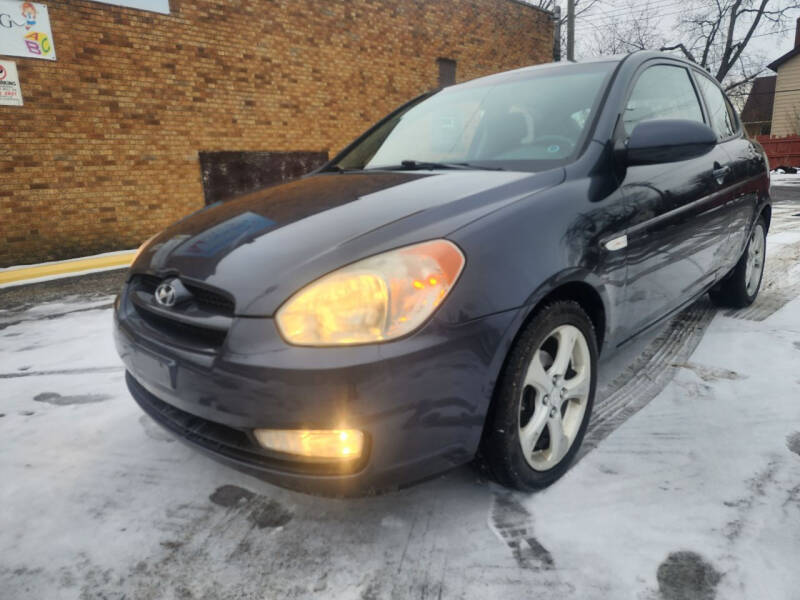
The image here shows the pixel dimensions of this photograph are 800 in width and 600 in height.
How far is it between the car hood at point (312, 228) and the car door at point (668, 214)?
1.64 ft

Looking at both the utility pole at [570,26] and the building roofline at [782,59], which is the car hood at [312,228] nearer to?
the utility pole at [570,26]

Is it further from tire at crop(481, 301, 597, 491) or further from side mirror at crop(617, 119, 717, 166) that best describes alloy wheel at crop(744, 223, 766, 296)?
tire at crop(481, 301, 597, 491)

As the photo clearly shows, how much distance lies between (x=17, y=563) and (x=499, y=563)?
1383 mm

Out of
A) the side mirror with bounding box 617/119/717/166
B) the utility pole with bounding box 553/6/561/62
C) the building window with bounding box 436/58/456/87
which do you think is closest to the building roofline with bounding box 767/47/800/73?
the utility pole with bounding box 553/6/561/62

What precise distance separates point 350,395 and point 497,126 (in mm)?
1580

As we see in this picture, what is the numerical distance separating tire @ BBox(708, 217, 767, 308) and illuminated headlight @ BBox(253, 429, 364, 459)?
3.05 meters

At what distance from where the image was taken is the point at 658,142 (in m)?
2.03

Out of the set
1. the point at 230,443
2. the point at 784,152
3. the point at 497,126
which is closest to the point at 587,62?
the point at 497,126

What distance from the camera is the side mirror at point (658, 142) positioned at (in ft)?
6.66

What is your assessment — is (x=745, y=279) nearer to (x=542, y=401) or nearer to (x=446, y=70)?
(x=542, y=401)

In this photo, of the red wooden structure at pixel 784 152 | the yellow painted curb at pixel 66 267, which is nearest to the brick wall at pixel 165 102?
the yellow painted curb at pixel 66 267

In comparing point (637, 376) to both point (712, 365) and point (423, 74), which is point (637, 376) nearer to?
point (712, 365)

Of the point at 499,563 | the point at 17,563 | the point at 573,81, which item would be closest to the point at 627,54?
the point at 573,81

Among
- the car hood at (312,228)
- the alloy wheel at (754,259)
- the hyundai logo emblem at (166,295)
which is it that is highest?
the car hood at (312,228)
